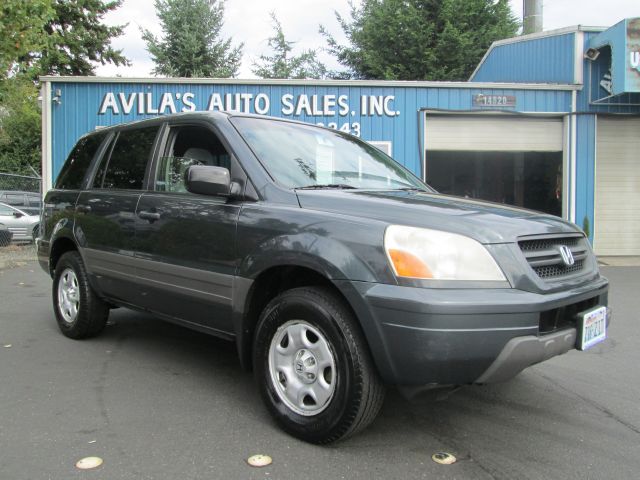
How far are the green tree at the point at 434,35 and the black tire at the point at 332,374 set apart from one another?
916 inches

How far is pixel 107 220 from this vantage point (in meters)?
4.29

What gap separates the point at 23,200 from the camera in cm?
1341

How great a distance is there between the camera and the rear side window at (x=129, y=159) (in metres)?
4.14

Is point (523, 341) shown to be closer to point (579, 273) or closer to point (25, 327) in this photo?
point (579, 273)

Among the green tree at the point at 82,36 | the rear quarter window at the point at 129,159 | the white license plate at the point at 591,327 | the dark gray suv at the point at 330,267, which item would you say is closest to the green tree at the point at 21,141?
the green tree at the point at 82,36

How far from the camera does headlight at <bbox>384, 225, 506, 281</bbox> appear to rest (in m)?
2.52

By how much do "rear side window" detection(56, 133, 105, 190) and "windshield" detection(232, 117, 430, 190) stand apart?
195 cm

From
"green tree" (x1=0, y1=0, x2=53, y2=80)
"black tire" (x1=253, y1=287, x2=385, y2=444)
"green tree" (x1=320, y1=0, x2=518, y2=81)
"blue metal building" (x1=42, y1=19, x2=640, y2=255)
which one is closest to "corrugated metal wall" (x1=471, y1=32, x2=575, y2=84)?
"blue metal building" (x1=42, y1=19, x2=640, y2=255)

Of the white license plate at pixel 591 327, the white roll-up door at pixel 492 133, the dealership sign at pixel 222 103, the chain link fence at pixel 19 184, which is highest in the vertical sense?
the dealership sign at pixel 222 103

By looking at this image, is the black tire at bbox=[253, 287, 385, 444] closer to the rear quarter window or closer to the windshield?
the windshield

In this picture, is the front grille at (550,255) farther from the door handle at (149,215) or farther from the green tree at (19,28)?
the green tree at (19,28)

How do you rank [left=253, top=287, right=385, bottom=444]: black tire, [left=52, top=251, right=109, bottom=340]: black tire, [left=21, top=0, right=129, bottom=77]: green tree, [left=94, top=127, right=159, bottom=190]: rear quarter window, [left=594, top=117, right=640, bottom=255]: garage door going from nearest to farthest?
[left=253, top=287, right=385, bottom=444]: black tire, [left=94, top=127, right=159, bottom=190]: rear quarter window, [left=52, top=251, right=109, bottom=340]: black tire, [left=594, top=117, right=640, bottom=255]: garage door, [left=21, top=0, right=129, bottom=77]: green tree

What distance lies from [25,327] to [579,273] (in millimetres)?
4957

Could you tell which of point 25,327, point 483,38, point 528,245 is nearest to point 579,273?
point 528,245
